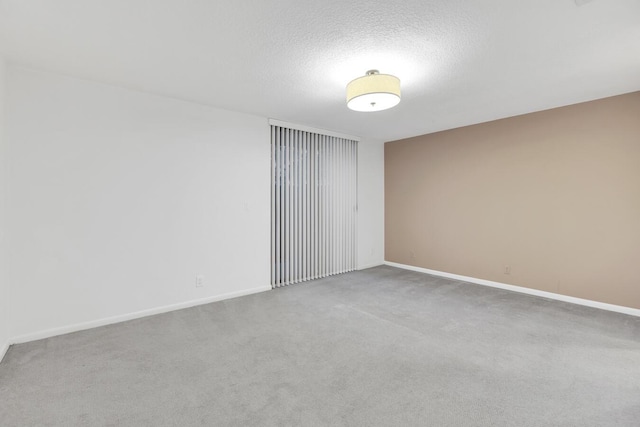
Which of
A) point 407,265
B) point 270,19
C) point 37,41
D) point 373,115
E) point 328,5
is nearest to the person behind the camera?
point 328,5

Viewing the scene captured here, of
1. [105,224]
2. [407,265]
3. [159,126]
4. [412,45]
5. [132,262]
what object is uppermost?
[412,45]

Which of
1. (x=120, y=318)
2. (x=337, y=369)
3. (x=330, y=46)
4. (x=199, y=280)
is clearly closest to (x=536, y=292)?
(x=337, y=369)

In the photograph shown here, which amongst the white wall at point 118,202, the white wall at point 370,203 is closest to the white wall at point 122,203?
the white wall at point 118,202

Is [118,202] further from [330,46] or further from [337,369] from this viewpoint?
[337,369]

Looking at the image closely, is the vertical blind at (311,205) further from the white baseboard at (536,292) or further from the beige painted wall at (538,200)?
the white baseboard at (536,292)

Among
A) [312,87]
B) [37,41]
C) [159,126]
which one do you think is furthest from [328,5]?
[159,126]

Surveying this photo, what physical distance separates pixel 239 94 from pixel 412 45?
6.29 feet

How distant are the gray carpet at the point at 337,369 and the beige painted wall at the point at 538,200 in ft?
2.13

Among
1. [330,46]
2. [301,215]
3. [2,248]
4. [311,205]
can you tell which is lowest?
[2,248]

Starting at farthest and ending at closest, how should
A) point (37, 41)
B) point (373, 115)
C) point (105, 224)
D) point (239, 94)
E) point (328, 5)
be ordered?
point (373, 115) → point (239, 94) → point (105, 224) → point (37, 41) → point (328, 5)

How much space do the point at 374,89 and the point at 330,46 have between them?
1.60 ft

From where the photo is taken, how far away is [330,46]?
2244 millimetres

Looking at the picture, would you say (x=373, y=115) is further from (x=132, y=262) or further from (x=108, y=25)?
(x=132, y=262)

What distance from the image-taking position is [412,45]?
223 centimetres
